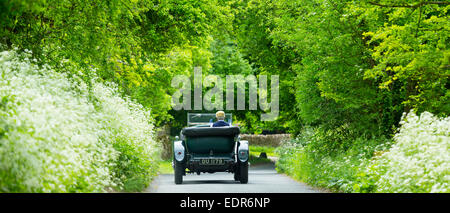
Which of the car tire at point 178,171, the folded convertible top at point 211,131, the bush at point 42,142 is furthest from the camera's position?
the car tire at point 178,171

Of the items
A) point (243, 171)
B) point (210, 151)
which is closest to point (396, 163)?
point (243, 171)

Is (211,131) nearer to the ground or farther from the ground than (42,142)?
nearer to the ground

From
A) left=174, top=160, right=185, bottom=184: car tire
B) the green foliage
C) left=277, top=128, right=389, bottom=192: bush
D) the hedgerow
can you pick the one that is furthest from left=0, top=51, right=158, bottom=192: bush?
left=277, top=128, right=389, bottom=192: bush

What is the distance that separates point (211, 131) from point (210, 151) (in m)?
0.61

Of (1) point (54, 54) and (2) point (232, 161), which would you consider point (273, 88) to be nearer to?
(2) point (232, 161)

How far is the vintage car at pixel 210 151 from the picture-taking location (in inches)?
631

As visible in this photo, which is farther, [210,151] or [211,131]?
[210,151]

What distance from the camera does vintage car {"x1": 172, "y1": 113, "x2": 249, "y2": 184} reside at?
631 inches

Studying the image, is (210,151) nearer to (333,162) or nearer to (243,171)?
(243,171)

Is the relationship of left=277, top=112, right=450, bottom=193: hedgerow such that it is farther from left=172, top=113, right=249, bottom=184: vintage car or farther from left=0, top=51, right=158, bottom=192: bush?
left=0, top=51, right=158, bottom=192: bush

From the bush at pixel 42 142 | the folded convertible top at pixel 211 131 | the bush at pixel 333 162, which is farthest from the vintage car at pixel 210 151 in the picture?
the bush at pixel 42 142

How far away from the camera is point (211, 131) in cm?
1599

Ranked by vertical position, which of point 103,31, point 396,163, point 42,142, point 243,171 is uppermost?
point 103,31

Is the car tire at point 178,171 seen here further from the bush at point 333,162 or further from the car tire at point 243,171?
the bush at point 333,162
